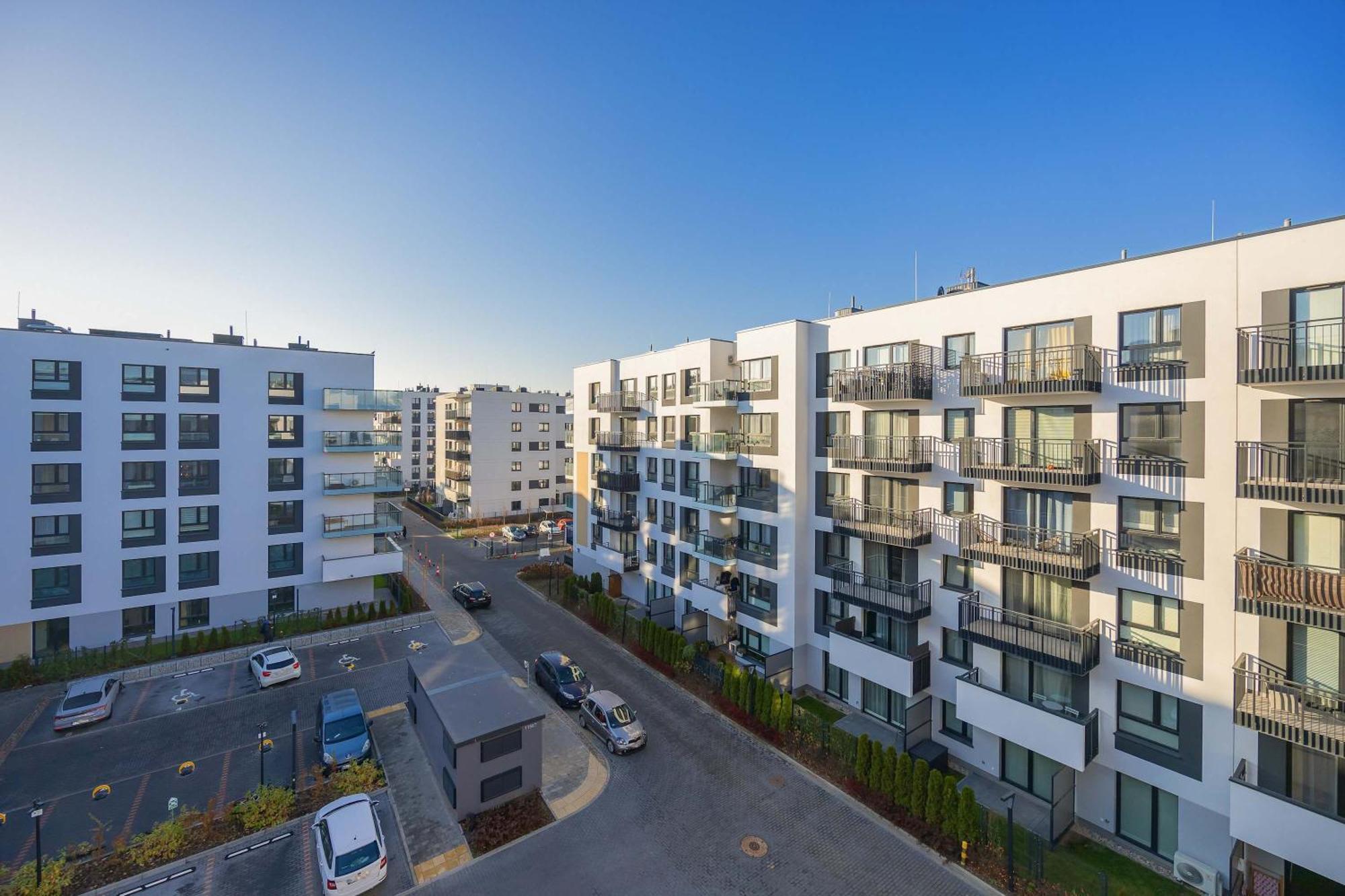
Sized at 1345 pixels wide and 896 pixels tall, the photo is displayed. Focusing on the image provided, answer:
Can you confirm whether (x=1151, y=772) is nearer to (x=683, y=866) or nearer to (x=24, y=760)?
(x=683, y=866)

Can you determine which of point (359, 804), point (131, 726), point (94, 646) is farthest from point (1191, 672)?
point (94, 646)

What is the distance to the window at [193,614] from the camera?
28719 mm

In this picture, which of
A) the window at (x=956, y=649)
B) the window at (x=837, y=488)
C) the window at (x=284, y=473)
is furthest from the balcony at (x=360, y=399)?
the window at (x=956, y=649)

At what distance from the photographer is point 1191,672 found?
1374cm

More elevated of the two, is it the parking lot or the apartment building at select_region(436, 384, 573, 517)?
the apartment building at select_region(436, 384, 573, 517)

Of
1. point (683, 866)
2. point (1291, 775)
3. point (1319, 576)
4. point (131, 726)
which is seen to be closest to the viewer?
point (1319, 576)

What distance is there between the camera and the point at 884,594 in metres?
19.9

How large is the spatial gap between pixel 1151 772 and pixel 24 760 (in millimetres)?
34270

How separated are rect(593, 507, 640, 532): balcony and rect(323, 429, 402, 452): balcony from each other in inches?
488

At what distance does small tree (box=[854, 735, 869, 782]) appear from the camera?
17484 millimetres

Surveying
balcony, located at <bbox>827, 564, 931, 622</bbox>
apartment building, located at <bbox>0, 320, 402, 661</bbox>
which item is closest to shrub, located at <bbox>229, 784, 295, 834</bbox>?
apartment building, located at <bbox>0, 320, 402, 661</bbox>

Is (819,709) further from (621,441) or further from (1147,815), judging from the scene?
(621,441)

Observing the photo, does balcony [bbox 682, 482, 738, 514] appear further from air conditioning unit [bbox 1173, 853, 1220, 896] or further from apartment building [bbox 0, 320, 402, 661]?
apartment building [bbox 0, 320, 402, 661]

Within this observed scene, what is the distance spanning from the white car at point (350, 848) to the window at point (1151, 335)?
22.7 meters
